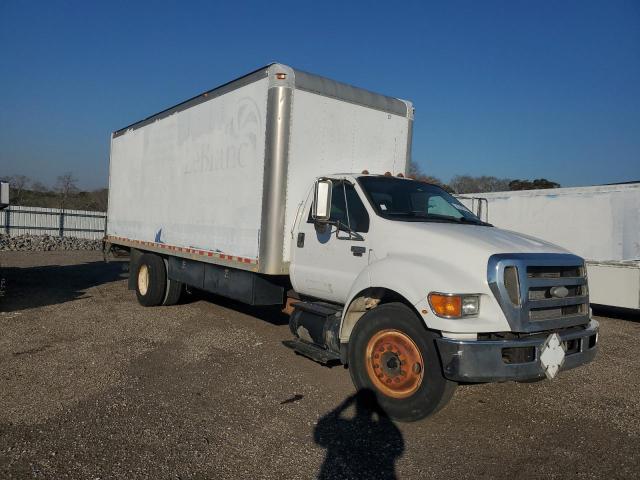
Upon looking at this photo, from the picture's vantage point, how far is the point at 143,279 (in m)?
9.88

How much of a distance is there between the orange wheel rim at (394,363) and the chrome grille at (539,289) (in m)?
0.88

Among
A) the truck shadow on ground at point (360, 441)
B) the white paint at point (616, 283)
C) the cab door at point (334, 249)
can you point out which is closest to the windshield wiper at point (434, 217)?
the cab door at point (334, 249)

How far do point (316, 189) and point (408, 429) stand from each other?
2.51 m

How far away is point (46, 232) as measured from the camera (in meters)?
29.2

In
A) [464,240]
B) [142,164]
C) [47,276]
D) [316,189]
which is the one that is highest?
[142,164]

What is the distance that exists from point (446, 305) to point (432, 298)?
0.46ft

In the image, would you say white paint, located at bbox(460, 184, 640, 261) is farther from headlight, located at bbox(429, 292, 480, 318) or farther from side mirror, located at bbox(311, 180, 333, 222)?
side mirror, located at bbox(311, 180, 333, 222)

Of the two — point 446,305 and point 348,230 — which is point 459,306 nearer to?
point 446,305

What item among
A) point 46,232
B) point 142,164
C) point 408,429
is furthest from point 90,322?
point 46,232

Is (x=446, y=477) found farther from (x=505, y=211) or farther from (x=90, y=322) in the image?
(x=505, y=211)

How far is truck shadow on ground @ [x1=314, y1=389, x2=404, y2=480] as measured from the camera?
364 cm

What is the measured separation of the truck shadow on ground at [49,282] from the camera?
32.7ft

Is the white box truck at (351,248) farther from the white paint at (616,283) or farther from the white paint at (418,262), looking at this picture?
the white paint at (616,283)

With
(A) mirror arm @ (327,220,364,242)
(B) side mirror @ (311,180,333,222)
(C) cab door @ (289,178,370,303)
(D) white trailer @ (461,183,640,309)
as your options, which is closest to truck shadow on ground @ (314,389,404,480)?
(C) cab door @ (289,178,370,303)
